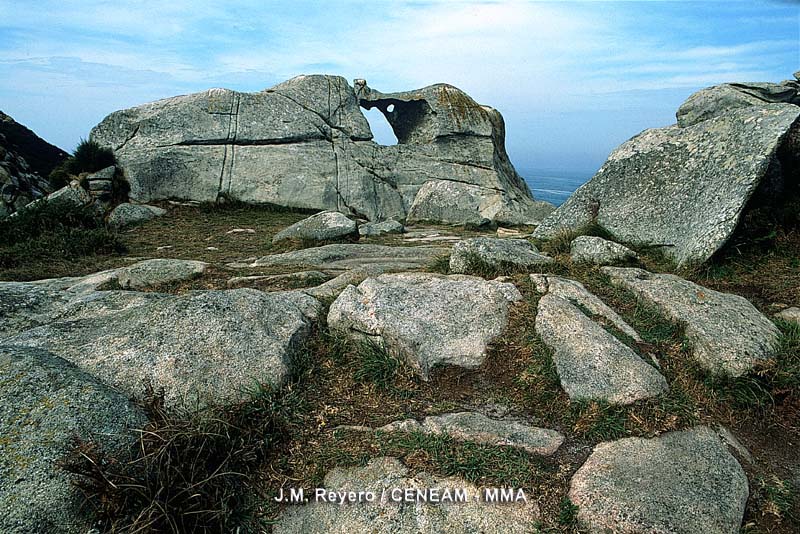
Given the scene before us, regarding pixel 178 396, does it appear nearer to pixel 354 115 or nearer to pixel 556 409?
pixel 556 409

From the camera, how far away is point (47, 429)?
391cm

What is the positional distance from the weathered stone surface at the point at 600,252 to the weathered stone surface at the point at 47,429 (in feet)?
18.1

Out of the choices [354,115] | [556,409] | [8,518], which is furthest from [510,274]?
[354,115]

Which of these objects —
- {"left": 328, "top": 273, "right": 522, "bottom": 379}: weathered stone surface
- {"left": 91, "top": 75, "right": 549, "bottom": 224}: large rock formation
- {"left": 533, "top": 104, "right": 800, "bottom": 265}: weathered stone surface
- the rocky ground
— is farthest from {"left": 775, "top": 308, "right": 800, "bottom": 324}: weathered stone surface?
{"left": 91, "top": 75, "right": 549, "bottom": 224}: large rock formation

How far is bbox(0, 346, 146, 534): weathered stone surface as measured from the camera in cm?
350

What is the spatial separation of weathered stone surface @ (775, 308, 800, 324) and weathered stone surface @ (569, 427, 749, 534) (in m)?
2.28

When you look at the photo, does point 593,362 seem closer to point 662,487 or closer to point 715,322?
point 662,487

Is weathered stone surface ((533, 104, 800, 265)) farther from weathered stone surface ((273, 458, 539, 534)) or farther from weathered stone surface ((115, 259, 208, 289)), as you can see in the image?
weathered stone surface ((115, 259, 208, 289))

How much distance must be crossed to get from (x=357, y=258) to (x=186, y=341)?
4.63 meters

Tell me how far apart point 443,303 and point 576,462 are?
7.27 ft

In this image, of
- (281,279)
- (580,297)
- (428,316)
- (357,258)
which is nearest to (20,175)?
(357,258)

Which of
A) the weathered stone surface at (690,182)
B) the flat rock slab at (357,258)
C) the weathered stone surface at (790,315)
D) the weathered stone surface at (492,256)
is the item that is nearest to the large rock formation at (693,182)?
the weathered stone surface at (690,182)

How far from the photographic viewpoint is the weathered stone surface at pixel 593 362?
4.77 meters

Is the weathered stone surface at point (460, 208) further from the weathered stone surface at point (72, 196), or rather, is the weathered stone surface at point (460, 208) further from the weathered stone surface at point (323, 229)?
the weathered stone surface at point (72, 196)
